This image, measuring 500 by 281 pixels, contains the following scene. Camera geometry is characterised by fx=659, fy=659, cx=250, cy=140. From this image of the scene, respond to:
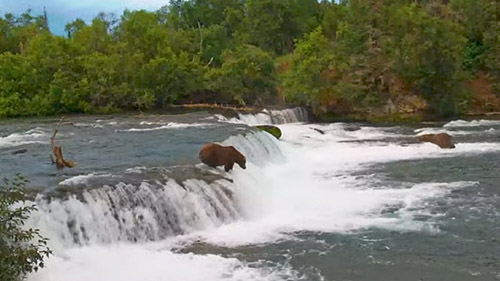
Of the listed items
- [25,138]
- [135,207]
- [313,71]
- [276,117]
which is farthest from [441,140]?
[25,138]

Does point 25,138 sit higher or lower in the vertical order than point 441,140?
higher

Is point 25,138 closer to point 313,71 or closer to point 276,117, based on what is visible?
point 276,117

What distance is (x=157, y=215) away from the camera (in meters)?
13.1

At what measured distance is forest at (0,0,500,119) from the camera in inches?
1347

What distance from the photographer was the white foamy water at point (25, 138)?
70.0ft

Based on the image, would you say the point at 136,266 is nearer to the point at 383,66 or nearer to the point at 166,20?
the point at 383,66

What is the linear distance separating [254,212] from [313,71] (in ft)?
71.2

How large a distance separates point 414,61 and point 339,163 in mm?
14581

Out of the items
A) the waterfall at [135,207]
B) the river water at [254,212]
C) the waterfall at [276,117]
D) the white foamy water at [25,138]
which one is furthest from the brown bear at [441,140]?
the white foamy water at [25,138]

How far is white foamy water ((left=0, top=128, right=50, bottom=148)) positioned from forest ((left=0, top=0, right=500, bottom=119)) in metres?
9.38

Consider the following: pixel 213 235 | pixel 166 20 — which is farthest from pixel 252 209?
pixel 166 20

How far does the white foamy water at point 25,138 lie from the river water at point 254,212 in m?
0.29

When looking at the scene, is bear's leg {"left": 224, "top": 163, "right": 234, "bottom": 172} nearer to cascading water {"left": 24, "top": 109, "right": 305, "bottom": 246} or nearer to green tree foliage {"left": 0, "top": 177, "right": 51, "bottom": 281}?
cascading water {"left": 24, "top": 109, "right": 305, "bottom": 246}

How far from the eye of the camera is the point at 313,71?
3559cm
